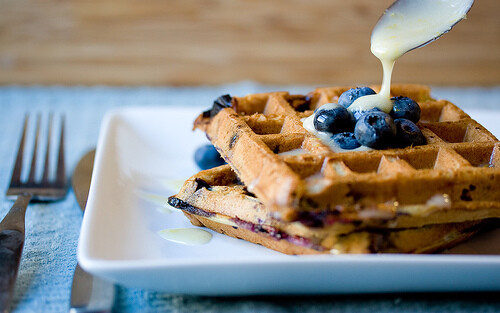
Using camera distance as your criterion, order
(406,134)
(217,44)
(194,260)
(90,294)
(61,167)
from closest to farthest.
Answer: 1. (194,260)
2. (90,294)
3. (406,134)
4. (61,167)
5. (217,44)

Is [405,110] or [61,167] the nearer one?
[405,110]

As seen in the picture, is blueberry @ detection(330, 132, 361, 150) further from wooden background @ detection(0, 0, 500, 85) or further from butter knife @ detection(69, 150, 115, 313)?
wooden background @ detection(0, 0, 500, 85)

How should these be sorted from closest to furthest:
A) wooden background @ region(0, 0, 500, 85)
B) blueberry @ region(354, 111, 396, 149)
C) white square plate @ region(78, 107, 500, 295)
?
white square plate @ region(78, 107, 500, 295) < blueberry @ region(354, 111, 396, 149) < wooden background @ region(0, 0, 500, 85)

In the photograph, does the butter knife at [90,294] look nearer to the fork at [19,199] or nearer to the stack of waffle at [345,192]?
the fork at [19,199]

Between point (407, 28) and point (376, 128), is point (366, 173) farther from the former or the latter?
point (407, 28)

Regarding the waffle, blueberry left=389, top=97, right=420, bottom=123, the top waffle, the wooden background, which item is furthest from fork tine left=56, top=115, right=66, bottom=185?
the wooden background

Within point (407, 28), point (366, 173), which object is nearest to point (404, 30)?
point (407, 28)
